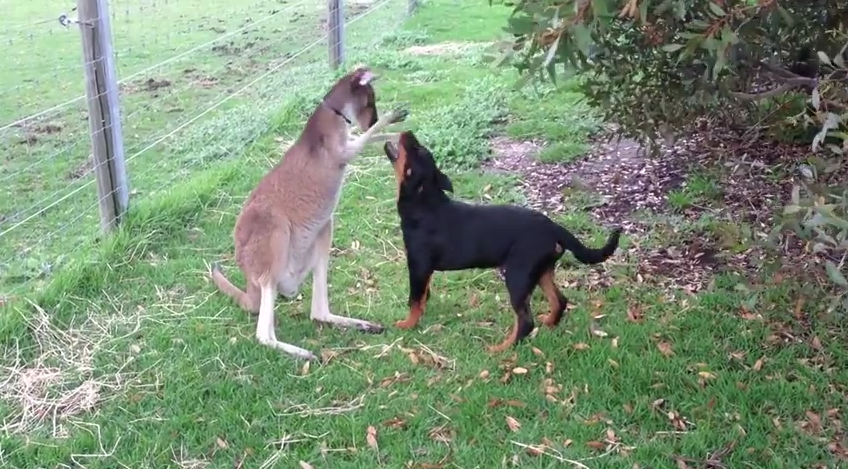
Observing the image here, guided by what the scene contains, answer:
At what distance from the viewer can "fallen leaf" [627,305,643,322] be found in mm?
4547

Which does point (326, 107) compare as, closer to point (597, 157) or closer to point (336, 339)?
point (336, 339)

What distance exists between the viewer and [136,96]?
31.5 ft

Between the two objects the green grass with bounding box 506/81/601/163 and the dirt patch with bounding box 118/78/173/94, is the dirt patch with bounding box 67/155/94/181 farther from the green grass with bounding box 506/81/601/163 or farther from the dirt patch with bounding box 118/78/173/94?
the green grass with bounding box 506/81/601/163

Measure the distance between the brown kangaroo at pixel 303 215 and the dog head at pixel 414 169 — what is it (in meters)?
0.37

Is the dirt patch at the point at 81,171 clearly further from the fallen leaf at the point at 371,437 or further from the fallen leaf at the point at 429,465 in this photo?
the fallen leaf at the point at 429,465

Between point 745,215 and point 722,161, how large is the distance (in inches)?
29.8

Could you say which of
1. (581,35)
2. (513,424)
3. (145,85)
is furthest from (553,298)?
(145,85)

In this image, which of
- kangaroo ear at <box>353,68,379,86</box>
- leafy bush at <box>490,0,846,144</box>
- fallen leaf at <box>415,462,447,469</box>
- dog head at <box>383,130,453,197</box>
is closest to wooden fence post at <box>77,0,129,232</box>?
kangaroo ear at <box>353,68,379,86</box>

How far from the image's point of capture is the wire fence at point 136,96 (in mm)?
5719

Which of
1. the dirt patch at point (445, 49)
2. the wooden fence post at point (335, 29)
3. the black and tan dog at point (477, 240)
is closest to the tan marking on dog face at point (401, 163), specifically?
the black and tan dog at point (477, 240)

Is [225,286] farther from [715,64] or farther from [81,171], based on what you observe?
[81,171]

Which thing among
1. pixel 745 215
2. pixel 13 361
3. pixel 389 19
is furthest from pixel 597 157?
pixel 389 19

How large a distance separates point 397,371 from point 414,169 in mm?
956

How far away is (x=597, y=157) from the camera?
6.76 meters
